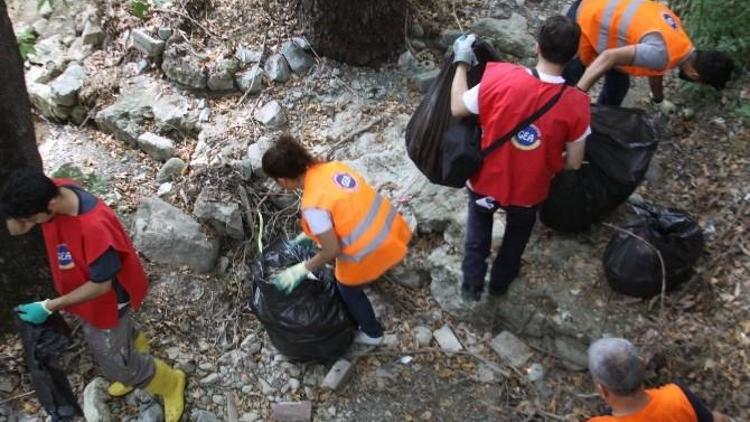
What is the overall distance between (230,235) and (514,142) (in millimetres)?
2085

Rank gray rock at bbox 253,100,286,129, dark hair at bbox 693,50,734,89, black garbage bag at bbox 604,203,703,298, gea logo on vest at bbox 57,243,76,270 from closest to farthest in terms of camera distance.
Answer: gea logo on vest at bbox 57,243,76,270
black garbage bag at bbox 604,203,703,298
dark hair at bbox 693,50,734,89
gray rock at bbox 253,100,286,129

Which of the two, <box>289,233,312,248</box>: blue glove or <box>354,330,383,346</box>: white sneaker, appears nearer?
<box>289,233,312,248</box>: blue glove

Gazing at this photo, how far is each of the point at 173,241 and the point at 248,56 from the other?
5.55 ft

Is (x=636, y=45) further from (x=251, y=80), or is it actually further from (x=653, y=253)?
(x=251, y=80)

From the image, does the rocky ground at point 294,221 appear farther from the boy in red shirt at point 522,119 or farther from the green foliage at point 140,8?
the boy in red shirt at point 522,119

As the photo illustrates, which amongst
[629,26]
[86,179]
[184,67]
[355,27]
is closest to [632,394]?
[629,26]

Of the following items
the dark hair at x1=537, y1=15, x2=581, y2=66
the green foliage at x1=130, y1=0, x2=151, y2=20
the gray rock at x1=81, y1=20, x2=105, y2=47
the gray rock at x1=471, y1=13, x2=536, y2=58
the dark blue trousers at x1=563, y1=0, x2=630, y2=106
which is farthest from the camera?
the gray rock at x1=81, y1=20, x2=105, y2=47

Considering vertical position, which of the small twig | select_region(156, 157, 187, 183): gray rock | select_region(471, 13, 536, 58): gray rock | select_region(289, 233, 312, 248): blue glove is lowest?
the small twig

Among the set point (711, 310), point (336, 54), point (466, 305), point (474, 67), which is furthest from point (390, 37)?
point (711, 310)

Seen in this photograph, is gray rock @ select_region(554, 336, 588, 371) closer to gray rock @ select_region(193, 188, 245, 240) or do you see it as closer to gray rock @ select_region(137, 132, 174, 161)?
gray rock @ select_region(193, 188, 245, 240)

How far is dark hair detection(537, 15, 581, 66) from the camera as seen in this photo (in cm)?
281

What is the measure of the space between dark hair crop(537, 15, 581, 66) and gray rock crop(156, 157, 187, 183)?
9.11ft

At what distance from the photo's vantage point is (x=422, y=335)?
387 cm

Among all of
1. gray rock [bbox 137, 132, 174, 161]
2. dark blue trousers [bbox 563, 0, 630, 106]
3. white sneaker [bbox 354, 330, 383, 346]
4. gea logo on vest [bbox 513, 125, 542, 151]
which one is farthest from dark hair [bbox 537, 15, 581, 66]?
gray rock [bbox 137, 132, 174, 161]
